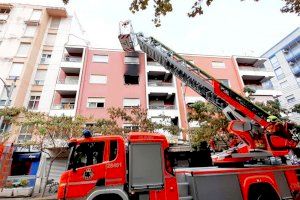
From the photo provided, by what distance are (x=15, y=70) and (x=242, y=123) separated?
2619cm

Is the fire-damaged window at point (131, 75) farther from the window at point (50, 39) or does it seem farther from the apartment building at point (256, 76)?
the apartment building at point (256, 76)

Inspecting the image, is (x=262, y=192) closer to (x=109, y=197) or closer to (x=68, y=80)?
(x=109, y=197)

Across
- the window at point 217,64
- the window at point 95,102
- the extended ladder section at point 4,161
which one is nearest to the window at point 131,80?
the window at point 95,102

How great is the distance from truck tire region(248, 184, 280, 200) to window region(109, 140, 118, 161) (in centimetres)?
446

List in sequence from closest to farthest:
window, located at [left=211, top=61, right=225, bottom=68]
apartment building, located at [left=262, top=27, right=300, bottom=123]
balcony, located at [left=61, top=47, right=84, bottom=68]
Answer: balcony, located at [left=61, top=47, right=84, bottom=68] → window, located at [left=211, top=61, right=225, bottom=68] → apartment building, located at [left=262, top=27, right=300, bottom=123]

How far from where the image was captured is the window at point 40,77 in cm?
2674

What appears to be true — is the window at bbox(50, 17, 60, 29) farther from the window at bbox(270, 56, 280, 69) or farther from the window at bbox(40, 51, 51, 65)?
the window at bbox(270, 56, 280, 69)

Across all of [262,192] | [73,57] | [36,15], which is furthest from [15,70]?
[262,192]

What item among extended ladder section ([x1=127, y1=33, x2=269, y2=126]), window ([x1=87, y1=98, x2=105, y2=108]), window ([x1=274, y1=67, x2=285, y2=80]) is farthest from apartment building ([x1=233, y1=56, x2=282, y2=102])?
extended ladder section ([x1=127, y1=33, x2=269, y2=126])

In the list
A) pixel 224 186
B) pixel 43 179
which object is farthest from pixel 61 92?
pixel 224 186

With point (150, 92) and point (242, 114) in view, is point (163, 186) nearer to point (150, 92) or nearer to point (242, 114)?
point (242, 114)

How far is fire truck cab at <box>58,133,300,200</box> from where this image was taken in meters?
A: 6.42

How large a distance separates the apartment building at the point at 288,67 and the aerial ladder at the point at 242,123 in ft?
99.5

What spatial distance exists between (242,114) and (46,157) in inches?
767
